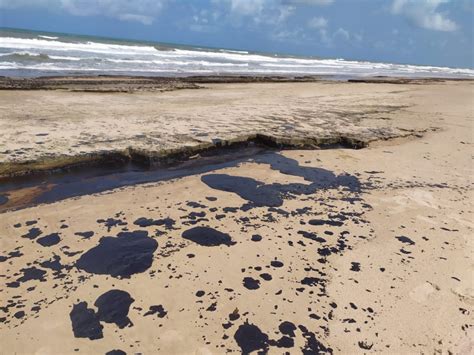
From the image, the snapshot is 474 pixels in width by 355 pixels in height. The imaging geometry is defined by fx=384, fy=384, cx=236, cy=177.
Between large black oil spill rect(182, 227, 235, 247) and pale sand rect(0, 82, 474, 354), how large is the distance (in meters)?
0.07

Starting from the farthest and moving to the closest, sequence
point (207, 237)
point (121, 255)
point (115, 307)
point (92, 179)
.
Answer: point (92, 179)
point (207, 237)
point (121, 255)
point (115, 307)

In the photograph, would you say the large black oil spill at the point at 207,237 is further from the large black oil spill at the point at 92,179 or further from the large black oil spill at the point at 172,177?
the large black oil spill at the point at 92,179

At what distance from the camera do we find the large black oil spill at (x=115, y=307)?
2.23 meters

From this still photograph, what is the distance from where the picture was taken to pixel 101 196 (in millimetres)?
3967

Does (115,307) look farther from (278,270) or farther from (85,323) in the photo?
(278,270)

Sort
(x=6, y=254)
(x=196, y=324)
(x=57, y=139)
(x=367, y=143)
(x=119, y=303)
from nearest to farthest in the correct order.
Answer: (x=196, y=324) → (x=119, y=303) → (x=6, y=254) → (x=57, y=139) → (x=367, y=143)

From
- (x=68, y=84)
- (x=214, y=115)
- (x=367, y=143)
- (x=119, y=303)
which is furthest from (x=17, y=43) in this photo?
(x=119, y=303)

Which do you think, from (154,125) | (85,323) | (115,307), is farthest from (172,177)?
(85,323)

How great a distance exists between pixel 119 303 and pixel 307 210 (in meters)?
2.09

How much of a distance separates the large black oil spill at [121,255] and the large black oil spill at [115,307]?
22 cm

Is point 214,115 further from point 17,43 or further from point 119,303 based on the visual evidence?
point 17,43

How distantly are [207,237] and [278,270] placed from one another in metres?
0.73

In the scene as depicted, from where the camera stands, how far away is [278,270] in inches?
110

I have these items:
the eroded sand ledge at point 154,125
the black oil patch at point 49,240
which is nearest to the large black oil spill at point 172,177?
the eroded sand ledge at point 154,125
